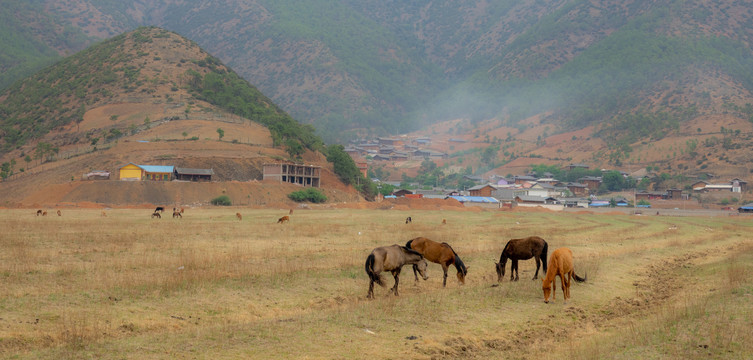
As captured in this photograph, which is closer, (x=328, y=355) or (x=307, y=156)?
(x=328, y=355)

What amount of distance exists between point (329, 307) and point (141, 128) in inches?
4319

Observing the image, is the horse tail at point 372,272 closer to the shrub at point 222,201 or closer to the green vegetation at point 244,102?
the shrub at point 222,201

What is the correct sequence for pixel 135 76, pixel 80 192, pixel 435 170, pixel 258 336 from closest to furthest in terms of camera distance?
pixel 258 336 → pixel 80 192 → pixel 135 76 → pixel 435 170

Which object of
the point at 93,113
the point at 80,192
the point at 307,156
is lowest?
the point at 80,192

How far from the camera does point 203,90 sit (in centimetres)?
15150

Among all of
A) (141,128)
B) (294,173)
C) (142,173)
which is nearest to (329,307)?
(142,173)

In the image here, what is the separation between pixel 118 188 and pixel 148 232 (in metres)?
52.5

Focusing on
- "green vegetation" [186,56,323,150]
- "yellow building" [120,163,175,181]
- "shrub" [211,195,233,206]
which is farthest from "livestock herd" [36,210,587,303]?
"green vegetation" [186,56,323,150]

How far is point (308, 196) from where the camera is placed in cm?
9519

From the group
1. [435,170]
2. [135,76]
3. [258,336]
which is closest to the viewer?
[258,336]

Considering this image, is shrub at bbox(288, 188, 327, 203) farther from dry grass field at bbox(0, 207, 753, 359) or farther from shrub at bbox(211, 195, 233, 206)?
dry grass field at bbox(0, 207, 753, 359)

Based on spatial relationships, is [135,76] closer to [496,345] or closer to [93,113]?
[93,113]

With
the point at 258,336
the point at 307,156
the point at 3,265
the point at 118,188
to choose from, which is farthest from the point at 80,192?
the point at 258,336

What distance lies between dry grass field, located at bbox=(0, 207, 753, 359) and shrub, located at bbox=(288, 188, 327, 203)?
63469 millimetres
